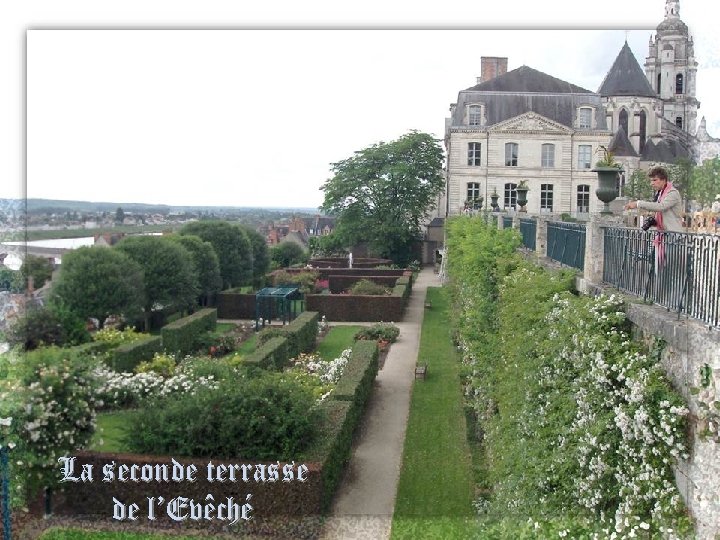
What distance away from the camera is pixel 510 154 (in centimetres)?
3697

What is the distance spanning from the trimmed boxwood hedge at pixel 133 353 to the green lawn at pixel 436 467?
556 cm

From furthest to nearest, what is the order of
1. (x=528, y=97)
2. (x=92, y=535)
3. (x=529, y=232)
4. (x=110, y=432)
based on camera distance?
(x=528, y=97) < (x=529, y=232) < (x=110, y=432) < (x=92, y=535)

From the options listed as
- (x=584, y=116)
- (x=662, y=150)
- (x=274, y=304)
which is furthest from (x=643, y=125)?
(x=274, y=304)

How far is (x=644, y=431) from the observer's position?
4.72m

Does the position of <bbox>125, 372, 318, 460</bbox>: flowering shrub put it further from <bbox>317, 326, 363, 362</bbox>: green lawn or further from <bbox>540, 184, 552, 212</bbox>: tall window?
<bbox>540, 184, 552, 212</bbox>: tall window

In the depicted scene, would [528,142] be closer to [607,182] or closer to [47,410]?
[607,182]

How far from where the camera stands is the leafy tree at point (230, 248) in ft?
74.7

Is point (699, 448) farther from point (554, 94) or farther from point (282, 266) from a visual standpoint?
point (554, 94)

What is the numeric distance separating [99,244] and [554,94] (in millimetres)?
28499

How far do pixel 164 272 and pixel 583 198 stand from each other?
2367cm

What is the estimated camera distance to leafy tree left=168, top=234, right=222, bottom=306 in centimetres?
2189

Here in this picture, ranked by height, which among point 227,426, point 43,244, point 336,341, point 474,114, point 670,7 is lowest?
point 336,341

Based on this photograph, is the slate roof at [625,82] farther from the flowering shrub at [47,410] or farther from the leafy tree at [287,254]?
the flowering shrub at [47,410]

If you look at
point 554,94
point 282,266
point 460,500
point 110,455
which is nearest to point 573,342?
point 460,500
